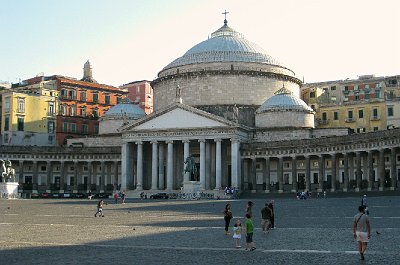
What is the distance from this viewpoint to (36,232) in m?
26.5

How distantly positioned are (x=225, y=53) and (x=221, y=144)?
17872 millimetres

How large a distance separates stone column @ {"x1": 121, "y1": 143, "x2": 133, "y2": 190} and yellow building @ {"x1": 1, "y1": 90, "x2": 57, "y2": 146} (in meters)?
17.4

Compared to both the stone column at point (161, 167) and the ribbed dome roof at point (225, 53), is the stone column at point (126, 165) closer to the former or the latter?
the stone column at point (161, 167)

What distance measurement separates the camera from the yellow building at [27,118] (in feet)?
310

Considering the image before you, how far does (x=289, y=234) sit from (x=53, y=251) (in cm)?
1015

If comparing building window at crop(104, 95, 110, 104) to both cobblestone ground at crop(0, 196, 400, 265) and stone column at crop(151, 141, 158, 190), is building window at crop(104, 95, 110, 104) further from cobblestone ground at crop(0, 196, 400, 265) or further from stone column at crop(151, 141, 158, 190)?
cobblestone ground at crop(0, 196, 400, 265)

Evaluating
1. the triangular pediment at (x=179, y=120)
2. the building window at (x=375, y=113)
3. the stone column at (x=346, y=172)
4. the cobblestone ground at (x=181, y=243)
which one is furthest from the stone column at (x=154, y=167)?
the cobblestone ground at (x=181, y=243)

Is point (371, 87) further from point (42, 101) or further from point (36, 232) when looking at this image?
point (36, 232)

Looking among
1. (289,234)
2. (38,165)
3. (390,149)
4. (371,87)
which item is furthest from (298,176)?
(289,234)

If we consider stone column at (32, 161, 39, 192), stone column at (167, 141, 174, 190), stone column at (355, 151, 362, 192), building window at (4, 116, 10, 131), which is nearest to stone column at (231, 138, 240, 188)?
stone column at (167, 141, 174, 190)

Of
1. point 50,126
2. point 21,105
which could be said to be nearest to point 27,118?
point 21,105

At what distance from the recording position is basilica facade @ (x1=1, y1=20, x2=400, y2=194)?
252ft

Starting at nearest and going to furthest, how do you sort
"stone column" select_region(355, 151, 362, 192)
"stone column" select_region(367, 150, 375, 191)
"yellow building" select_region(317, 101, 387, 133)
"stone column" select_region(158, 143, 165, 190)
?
"stone column" select_region(367, 150, 375, 191) < "stone column" select_region(355, 151, 362, 192) < "stone column" select_region(158, 143, 165, 190) < "yellow building" select_region(317, 101, 387, 133)

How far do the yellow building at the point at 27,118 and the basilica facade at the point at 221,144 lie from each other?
5.71 meters
